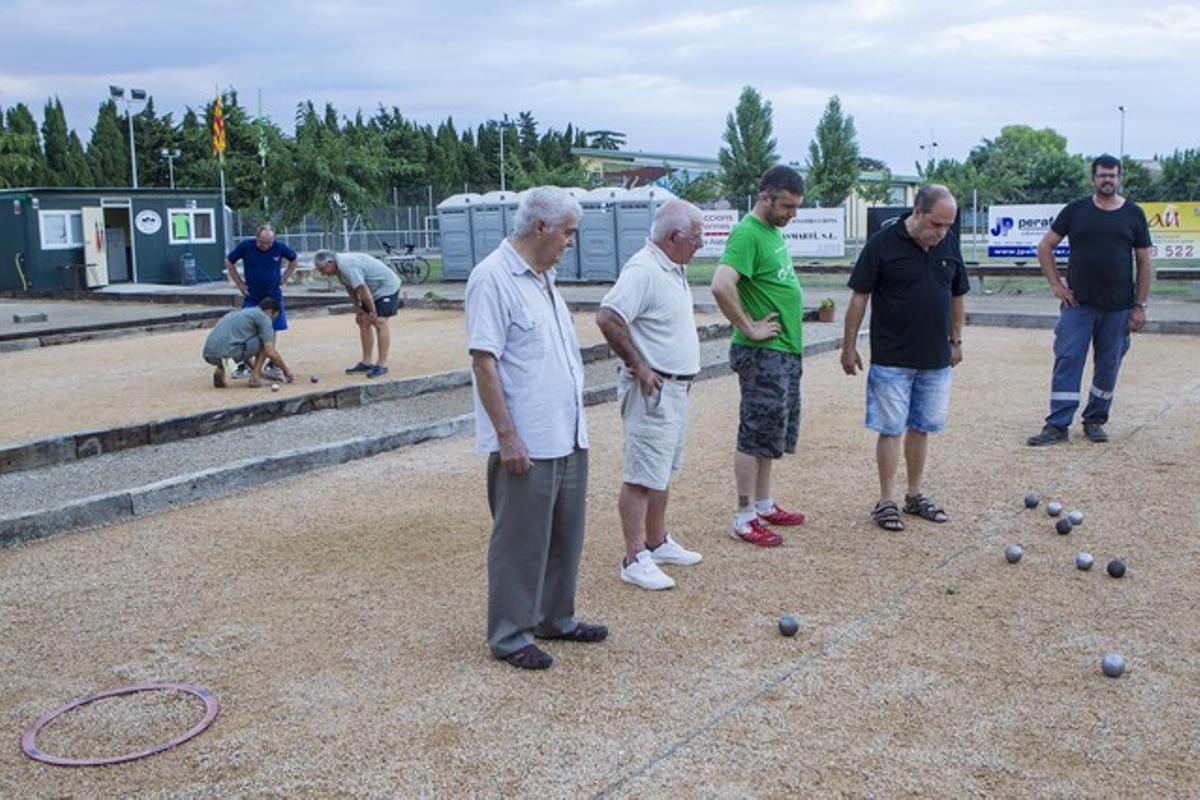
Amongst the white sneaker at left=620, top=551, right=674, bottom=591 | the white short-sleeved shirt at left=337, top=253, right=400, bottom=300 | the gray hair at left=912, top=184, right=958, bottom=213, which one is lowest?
the white sneaker at left=620, top=551, right=674, bottom=591

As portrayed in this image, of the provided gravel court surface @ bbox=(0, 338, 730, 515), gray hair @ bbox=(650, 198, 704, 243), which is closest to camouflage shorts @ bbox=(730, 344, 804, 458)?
gray hair @ bbox=(650, 198, 704, 243)

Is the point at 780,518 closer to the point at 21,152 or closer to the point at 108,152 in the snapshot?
the point at 21,152

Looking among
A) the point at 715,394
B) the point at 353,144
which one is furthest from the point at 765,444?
the point at 353,144

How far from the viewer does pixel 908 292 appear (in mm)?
6160

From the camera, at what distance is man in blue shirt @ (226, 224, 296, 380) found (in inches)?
459

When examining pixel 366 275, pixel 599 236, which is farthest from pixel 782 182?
pixel 599 236

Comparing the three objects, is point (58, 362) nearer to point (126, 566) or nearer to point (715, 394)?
point (715, 394)

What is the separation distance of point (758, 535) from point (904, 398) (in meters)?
1.05

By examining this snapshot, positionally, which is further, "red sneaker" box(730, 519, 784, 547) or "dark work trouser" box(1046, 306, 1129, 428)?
"dark work trouser" box(1046, 306, 1129, 428)

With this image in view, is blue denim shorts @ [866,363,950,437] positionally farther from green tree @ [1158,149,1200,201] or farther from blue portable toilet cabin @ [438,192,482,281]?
green tree @ [1158,149,1200,201]

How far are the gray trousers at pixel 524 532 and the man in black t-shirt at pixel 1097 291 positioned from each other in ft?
16.1

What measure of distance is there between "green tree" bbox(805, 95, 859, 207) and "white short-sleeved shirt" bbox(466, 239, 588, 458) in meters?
48.8

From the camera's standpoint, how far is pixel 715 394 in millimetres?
11047

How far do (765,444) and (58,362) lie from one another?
10.8 metres
